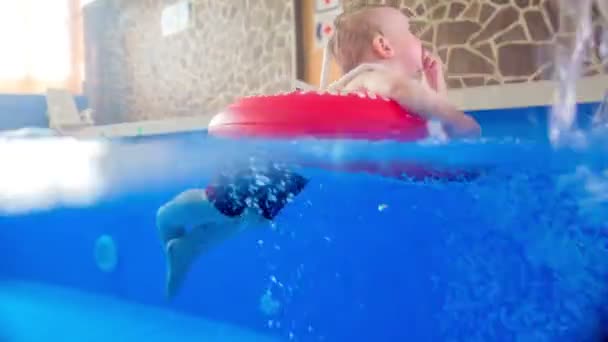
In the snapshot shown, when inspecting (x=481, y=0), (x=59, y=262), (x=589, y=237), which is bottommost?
(x=59, y=262)

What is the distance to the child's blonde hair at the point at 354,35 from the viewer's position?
898mm

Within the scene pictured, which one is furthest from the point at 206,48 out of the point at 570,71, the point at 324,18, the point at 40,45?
the point at 570,71

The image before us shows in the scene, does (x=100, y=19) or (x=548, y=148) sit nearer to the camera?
(x=548, y=148)

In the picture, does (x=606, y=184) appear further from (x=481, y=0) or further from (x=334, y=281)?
(x=481, y=0)

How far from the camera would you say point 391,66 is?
0.89 metres

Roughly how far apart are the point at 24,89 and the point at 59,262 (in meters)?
2.27

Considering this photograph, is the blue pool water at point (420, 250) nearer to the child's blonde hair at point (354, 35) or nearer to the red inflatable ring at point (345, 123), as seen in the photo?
the red inflatable ring at point (345, 123)

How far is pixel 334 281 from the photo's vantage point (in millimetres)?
784

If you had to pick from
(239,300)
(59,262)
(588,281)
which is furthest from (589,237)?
(59,262)

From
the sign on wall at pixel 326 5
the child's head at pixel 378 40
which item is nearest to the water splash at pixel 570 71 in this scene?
the child's head at pixel 378 40

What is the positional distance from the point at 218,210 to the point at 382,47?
0.31 meters

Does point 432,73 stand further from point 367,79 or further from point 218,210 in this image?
point 218,210

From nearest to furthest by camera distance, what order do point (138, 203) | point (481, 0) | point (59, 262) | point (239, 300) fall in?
point (239, 300) < point (138, 203) < point (59, 262) < point (481, 0)

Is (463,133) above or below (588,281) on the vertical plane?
above
